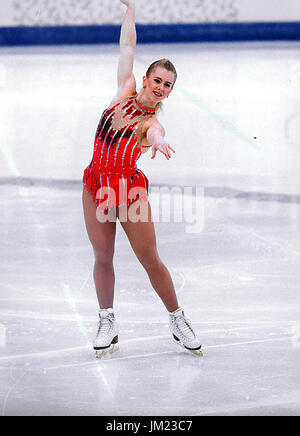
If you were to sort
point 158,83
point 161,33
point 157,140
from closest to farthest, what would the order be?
point 157,140 < point 158,83 < point 161,33

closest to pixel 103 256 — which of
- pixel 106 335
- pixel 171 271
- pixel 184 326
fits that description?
pixel 106 335

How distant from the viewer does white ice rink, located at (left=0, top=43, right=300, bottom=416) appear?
97.4 inches

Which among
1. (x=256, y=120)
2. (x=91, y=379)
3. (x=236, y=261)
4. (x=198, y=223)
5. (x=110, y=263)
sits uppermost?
(x=256, y=120)

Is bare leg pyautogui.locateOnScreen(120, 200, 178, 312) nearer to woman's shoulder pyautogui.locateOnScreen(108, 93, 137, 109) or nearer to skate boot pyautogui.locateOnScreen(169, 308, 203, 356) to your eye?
skate boot pyautogui.locateOnScreen(169, 308, 203, 356)

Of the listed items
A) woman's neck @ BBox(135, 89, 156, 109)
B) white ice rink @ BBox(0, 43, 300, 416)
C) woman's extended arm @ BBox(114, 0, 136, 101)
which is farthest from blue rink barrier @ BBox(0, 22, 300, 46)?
woman's neck @ BBox(135, 89, 156, 109)

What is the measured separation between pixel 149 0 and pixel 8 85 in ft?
13.1

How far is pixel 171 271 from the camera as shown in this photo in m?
3.53

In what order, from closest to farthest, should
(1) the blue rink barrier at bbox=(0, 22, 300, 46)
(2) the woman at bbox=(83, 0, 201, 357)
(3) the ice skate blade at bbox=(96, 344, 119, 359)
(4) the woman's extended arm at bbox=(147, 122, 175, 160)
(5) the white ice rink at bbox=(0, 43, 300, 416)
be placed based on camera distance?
(4) the woman's extended arm at bbox=(147, 122, 175, 160) < (5) the white ice rink at bbox=(0, 43, 300, 416) < (2) the woman at bbox=(83, 0, 201, 357) < (3) the ice skate blade at bbox=(96, 344, 119, 359) < (1) the blue rink barrier at bbox=(0, 22, 300, 46)

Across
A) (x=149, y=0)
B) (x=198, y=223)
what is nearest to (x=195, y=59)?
(x=149, y=0)

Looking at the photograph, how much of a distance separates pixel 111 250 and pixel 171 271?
83cm

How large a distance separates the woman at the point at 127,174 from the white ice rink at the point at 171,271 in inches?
7.6

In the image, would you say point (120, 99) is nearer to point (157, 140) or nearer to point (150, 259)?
point (157, 140)
